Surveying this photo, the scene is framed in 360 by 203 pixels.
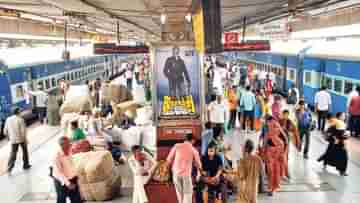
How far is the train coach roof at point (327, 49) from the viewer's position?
46.5ft

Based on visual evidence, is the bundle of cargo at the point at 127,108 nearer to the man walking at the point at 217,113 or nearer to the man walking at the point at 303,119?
the man walking at the point at 217,113

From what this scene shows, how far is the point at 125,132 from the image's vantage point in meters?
11.8

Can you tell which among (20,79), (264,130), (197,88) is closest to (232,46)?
(197,88)

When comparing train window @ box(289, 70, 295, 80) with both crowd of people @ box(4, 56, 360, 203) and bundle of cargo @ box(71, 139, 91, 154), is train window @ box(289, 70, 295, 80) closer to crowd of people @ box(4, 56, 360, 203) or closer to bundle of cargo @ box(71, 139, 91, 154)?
crowd of people @ box(4, 56, 360, 203)

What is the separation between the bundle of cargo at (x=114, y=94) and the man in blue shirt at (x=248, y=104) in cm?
485

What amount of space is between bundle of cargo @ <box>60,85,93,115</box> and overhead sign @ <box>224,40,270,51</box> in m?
5.61

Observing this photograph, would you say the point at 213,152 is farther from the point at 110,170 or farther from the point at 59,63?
the point at 59,63

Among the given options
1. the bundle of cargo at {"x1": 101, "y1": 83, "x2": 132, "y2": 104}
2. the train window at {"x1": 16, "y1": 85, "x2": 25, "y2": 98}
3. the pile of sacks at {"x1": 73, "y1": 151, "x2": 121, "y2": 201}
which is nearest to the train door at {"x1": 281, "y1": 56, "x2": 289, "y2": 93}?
the bundle of cargo at {"x1": 101, "y1": 83, "x2": 132, "y2": 104}

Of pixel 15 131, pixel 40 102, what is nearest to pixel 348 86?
pixel 15 131

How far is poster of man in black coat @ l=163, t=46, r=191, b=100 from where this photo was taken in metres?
9.14

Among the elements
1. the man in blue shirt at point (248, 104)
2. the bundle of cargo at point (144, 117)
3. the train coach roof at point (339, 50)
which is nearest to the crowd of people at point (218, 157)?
the bundle of cargo at point (144, 117)

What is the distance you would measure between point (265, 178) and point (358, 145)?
5.06 metres

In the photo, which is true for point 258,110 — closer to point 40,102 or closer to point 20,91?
point 40,102

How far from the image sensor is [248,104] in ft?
45.9
